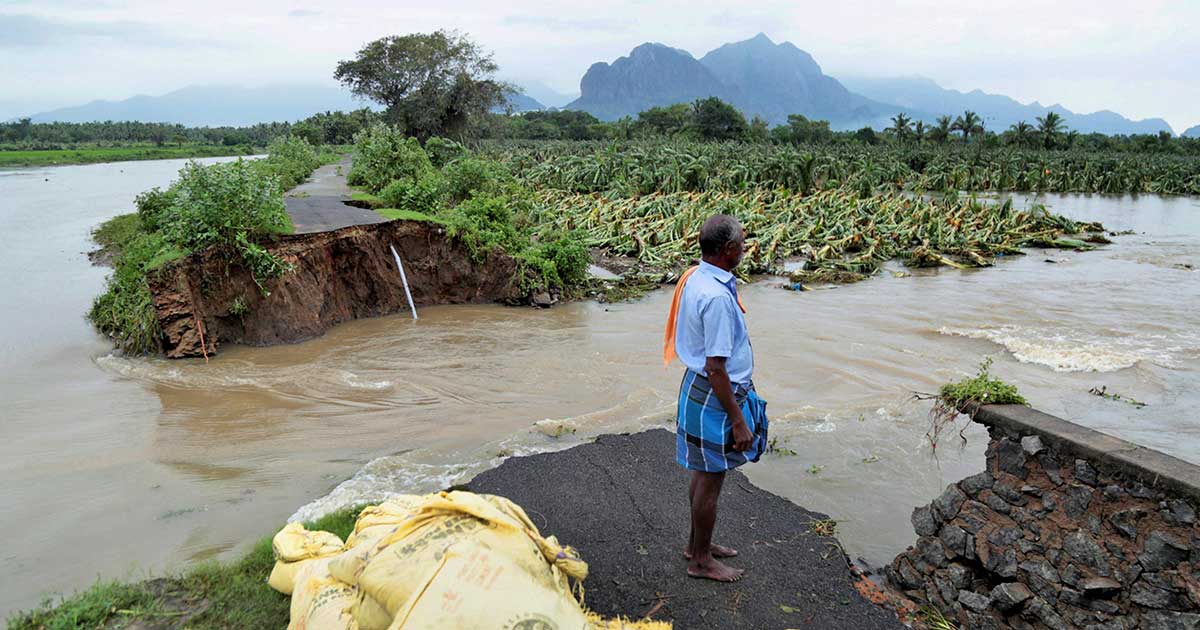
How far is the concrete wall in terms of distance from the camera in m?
2.85

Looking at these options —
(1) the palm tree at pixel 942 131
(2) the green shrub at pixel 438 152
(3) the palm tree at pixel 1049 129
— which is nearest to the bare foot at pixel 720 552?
(2) the green shrub at pixel 438 152

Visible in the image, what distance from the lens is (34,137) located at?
6838 cm

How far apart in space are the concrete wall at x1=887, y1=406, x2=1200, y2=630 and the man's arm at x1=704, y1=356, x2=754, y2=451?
131 centimetres

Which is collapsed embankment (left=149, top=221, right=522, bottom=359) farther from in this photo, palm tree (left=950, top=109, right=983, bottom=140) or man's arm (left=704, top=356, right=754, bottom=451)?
palm tree (left=950, top=109, right=983, bottom=140)

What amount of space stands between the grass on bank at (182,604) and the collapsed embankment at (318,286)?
5.40m

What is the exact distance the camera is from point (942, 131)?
4891 centimetres

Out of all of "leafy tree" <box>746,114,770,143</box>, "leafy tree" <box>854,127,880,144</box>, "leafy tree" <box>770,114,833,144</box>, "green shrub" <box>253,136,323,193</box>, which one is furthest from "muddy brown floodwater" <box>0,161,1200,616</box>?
"leafy tree" <box>854,127,880,144</box>

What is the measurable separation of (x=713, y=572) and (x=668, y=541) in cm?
45

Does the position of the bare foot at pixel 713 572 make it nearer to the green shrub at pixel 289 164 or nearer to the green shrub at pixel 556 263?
the green shrub at pixel 556 263

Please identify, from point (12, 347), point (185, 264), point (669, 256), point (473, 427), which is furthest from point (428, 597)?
point (669, 256)

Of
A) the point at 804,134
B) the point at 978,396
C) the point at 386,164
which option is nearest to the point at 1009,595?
the point at 978,396

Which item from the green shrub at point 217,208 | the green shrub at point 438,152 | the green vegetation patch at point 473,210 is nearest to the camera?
the green shrub at point 217,208

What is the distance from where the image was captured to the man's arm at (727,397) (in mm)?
3180

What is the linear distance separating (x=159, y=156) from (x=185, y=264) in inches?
2489
